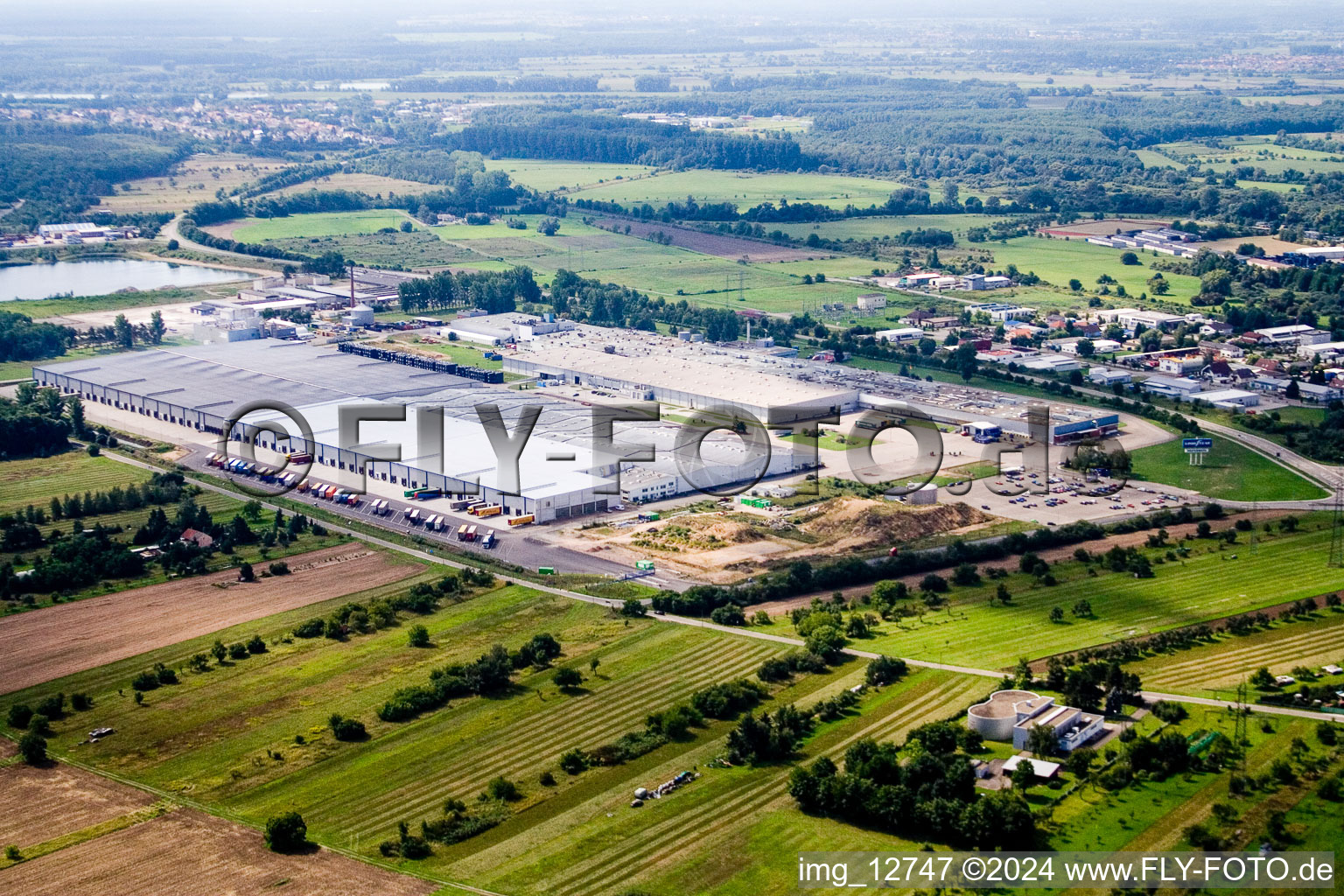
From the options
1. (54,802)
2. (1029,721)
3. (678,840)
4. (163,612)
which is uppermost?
(1029,721)

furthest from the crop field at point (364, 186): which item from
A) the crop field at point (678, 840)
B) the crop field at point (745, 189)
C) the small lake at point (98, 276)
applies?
the crop field at point (678, 840)

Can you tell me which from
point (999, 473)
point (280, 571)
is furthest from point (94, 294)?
point (999, 473)

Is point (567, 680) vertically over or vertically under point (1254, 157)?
under

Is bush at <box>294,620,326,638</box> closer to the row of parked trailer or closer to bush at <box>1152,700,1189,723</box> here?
the row of parked trailer

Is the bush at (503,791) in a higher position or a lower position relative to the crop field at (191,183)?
lower

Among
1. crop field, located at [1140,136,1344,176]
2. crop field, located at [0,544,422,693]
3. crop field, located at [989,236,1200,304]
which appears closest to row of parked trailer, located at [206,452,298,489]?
crop field, located at [0,544,422,693]

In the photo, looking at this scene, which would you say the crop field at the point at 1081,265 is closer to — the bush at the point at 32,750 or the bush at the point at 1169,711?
the bush at the point at 1169,711

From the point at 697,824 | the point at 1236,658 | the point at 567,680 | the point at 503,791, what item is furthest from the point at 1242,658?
the point at 503,791

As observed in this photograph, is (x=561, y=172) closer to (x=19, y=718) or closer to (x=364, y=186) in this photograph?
(x=364, y=186)
